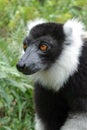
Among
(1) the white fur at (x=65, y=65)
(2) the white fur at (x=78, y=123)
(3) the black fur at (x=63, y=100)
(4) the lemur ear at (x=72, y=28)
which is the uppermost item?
(4) the lemur ear at (x=72, y=28)

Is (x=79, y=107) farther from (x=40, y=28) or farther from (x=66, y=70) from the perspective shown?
(x=40, y=28)

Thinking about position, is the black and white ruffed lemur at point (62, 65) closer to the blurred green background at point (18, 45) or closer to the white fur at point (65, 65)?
the white fur at point (65, 65)

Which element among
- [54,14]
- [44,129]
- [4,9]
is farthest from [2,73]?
[4,9]

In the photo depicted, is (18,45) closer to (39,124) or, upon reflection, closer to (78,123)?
(39,124)

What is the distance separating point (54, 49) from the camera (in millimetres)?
6664

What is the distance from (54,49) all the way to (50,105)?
0.73 metres

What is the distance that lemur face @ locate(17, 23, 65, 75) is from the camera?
21.3 feet

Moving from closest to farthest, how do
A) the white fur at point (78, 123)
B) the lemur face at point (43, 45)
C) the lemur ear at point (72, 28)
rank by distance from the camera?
the lemur face at point (43, 45) < the white fur at point (78, 123) < the lemur ear at point (72, 28)

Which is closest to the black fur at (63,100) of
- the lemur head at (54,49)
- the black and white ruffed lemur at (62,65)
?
the black and white ruffed lemur at (62,65)

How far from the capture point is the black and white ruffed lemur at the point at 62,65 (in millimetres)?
6578

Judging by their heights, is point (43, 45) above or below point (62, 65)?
above

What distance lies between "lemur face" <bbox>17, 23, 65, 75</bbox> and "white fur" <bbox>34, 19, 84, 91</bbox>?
61 millimetres

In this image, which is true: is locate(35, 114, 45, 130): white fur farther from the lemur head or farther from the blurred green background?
the lemur head

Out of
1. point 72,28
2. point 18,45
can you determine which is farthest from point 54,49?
point 18,45
